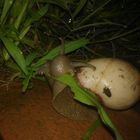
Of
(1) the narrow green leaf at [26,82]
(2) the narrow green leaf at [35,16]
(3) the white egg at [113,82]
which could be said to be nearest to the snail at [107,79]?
(3) the white egg at [113,82]

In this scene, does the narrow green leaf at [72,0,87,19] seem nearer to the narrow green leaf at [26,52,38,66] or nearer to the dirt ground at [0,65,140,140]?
the narrow green leaf at [26,52,38,66]

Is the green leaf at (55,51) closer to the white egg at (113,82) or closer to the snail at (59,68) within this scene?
the snail at (59,68)

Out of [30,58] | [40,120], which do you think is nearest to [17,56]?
[30,58]

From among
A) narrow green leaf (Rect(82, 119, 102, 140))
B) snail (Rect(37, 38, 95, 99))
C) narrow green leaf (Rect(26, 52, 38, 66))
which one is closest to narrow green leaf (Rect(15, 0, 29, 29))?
narrow green leaf (Rect(26, 52, 38, 66))

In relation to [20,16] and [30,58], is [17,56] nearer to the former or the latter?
[30,58]

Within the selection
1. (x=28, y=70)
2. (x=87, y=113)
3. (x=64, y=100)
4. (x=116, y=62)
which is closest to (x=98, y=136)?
(x=87, y=113)

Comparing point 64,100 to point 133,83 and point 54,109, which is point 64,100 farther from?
point 133,83

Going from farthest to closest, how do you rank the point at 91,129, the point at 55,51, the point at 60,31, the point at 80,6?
the point at 60,31, the point at 80,6, the point at 55,51, the point at 91,129
